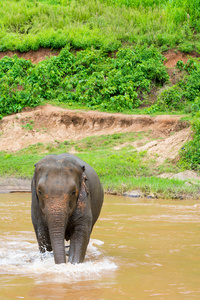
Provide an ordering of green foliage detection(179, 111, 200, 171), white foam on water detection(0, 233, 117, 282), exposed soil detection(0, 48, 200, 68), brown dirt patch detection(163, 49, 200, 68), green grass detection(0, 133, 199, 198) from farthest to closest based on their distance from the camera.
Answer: exposed soil detection(0, 48, 200, 68) → brown dirt patch detection(163, 49, 200, 68) → green foliage detection(179, 111, 200, 171) → green grass detection(0, 133, 199, 198) → white foam on water detection(0, 233, 117, 282)

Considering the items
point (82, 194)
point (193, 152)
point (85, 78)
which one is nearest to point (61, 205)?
point (82, 194)

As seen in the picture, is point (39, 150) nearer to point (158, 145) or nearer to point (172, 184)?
point (158, 145)

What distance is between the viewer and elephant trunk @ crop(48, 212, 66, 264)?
18.8ft

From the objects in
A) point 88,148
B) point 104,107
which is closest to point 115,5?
point 104,107

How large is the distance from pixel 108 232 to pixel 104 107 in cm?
1692

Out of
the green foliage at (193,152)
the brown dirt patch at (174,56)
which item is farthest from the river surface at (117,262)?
the brown dirt patch at (174,56)

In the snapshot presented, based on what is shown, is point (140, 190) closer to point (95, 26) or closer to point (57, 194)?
point (57, 194)

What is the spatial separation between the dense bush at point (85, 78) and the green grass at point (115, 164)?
368 centimetres

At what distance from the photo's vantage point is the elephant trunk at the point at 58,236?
5.72 metres

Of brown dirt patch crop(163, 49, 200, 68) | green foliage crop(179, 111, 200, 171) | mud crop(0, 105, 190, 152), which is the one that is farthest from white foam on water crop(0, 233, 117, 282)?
brown dirt patch crop(163, 49, 200, 68)

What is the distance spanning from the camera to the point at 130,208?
Result: 13.1 metres

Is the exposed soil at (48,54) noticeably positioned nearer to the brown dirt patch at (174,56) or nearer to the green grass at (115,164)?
the brown dirt patch at (174,56)

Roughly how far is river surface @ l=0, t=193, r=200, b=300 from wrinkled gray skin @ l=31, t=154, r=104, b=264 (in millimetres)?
288

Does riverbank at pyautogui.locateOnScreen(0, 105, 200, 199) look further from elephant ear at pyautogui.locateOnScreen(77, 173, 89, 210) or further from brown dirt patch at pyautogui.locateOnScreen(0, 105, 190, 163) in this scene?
elephant ear at pyautogui.locateOnScreen(77, 173, 89, 210)
